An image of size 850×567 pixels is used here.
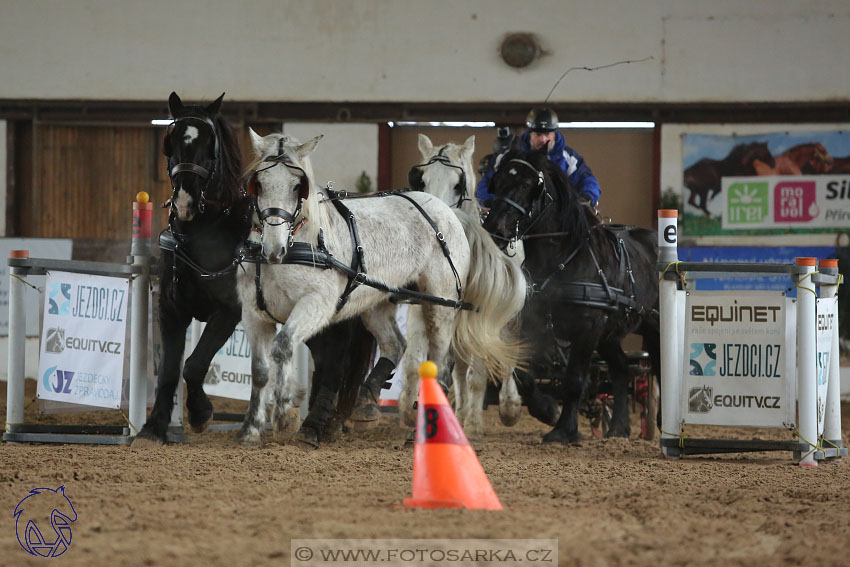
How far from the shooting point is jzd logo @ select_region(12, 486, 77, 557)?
3.12 metres

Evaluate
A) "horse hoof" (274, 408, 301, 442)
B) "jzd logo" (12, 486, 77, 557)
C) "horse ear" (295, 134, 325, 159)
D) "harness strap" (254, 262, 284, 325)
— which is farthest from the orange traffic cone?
"horse ear" (295, 134, 325, 159)

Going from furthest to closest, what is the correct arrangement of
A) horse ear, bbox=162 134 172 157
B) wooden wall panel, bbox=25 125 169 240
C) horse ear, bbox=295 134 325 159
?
wooden wall panel, bbox=25 125 169 240
horse ear, bbox=162 134 172 157
horse ear, bbox=295 134 325 159

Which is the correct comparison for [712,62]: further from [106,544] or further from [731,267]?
[106,544]

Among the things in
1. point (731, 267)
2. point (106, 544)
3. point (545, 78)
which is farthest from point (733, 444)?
point (545, 78)

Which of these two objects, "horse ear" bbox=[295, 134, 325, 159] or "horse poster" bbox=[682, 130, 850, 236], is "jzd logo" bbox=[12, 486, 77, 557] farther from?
"horse poster" bbox=[682, 130, 850, 236]

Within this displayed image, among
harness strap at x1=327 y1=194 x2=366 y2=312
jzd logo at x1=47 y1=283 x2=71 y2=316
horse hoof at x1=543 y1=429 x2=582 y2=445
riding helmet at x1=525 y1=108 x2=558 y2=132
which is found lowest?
horse hoof at x1=543 y1=429 x2=582 y2=445

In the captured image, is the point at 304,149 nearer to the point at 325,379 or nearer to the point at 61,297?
the point at 325,379

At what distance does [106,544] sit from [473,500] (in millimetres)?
1307

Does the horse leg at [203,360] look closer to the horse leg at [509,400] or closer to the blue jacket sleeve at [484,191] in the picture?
the horse leg at [509,400]

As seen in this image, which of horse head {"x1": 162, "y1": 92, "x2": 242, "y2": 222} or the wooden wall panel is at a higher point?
the wooden wall panel

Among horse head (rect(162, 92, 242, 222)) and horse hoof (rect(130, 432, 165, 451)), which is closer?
horse head (rect(162, 92, 242, 222))

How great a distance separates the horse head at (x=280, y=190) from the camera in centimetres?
517

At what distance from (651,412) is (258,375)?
3.40 meters

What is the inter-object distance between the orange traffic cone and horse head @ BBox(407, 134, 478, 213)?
3761mm
